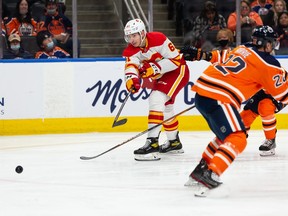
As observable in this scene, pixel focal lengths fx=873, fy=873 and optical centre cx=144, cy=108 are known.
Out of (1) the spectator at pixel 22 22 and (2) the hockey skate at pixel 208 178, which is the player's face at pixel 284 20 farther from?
(2) the hockey skate at pixel 208 178

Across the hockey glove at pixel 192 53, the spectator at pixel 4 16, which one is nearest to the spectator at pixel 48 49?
the spectator at pixel 4 16

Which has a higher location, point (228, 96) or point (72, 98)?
point (228, 96)

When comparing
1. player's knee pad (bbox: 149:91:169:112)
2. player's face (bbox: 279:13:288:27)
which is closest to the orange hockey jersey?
player's knee pad (bbox: 149:91:169:112)

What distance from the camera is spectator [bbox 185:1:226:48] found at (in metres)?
9.23

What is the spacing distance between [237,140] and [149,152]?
1.82 m

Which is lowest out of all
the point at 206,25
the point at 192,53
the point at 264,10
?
the point at 206,25

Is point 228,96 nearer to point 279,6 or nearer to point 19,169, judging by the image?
point 19,169

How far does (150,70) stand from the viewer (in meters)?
6.86

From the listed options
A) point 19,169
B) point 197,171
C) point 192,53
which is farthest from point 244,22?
point 197,171

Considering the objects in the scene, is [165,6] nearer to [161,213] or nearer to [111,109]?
[111,109]

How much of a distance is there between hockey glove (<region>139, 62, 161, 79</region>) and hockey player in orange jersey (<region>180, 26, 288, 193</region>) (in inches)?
57.6

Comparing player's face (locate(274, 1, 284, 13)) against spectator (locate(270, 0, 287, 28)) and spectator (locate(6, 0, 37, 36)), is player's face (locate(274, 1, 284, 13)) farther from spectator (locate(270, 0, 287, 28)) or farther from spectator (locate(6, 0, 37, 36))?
spectator (locate(6, 0, 37, 36))

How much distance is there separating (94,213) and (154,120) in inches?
88.8

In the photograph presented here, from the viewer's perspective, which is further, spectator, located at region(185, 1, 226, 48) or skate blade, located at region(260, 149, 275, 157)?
spectator, located at region(185, 1, 226, 48)
